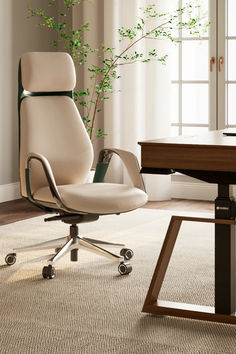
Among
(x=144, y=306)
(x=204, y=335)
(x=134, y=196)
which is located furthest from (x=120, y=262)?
(x=204, y=335)

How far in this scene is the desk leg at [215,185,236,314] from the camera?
2857 mm

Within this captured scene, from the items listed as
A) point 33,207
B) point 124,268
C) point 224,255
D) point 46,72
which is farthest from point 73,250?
point 33,207

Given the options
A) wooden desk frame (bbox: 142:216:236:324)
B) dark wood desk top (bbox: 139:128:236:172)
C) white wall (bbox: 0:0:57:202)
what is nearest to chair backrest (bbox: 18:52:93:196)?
wooden desk frame (bbox: 142:216:236:324)

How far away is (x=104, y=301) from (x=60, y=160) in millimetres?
1028

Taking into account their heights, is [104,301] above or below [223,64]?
below

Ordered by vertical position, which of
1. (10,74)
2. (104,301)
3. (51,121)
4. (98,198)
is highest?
(10,74)

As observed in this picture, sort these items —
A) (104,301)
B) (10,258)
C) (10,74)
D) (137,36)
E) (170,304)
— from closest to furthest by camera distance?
(170,304) < (104,301) < (10,258) < (137,36) < (10,74)

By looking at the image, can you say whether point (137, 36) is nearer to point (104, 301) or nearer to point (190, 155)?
point (104, 301)

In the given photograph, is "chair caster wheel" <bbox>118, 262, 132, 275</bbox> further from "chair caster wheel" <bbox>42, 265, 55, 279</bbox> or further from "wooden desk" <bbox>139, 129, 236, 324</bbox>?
"wooden desk" <bbox>139, 129, 236, 324</bbox>

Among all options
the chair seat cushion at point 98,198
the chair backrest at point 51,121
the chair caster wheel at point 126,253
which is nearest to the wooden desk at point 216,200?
the chair seat cushion at point 98,198

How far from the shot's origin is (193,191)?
629cm

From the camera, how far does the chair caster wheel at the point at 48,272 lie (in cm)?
356

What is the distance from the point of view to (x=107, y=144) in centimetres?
629

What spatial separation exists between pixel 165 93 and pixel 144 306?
3.36 meters
